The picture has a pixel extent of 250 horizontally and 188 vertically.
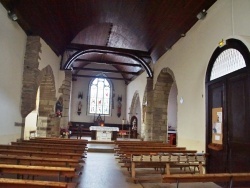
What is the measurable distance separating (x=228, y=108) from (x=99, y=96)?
12.0 metres

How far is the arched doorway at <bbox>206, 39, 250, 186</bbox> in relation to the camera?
366 centimetres

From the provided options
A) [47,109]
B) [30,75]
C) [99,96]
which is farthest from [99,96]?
[30,75]

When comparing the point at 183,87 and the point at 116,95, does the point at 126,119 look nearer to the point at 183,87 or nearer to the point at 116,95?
the point at 116,95

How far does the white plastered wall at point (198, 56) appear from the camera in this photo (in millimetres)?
4090

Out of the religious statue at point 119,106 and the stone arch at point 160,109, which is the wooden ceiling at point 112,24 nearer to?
the stone arch at point 160,109

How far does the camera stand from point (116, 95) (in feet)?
51.5

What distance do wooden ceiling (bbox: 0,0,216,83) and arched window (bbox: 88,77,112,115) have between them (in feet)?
20.2

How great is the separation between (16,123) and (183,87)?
4213mm

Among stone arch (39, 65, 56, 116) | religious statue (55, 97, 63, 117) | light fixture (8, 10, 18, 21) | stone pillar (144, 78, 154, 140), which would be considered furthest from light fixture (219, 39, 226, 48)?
religious statue (55, 97, 63, 117)

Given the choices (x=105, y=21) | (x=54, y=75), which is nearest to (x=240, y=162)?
(x=105, y=21)

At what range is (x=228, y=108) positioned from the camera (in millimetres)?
4113

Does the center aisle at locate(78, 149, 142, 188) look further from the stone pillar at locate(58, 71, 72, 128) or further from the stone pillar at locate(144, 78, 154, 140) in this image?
the stone pillar at locate(58, 71, 72, 128)

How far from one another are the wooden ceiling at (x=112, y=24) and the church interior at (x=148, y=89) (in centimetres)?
3

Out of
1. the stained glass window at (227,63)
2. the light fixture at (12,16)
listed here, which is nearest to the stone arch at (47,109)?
the light fixture at (12,16)
